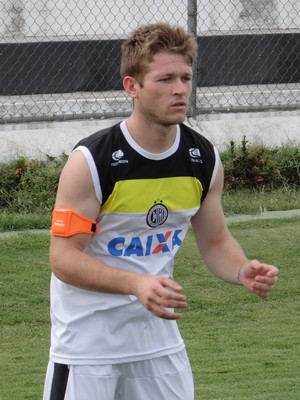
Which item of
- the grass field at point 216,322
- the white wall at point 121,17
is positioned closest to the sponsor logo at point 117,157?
the grass field at point 216,322

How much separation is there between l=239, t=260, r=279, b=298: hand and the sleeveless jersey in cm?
33

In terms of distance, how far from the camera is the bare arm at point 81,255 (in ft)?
12.7

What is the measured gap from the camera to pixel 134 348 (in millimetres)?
Answer: 4207

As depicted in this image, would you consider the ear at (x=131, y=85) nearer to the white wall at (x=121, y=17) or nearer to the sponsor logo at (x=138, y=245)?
the sponsor logo at (x=138, y=245)

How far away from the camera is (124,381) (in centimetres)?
427

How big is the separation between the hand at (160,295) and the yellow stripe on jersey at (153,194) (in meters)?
0.48

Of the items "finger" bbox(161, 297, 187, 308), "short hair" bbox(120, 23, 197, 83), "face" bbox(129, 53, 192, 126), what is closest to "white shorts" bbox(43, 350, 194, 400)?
"finger" bbox(161, 297, 187, 308)

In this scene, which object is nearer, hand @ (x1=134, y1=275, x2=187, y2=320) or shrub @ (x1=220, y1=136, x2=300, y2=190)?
hand @ (x1=134, y1=275, x2=187, y2=320)

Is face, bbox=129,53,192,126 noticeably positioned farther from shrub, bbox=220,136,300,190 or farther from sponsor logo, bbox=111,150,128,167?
shrub, bbox=220,136,300,190

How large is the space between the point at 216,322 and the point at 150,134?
13.9 feet

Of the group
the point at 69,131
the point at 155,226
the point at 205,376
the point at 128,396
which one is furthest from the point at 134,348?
the point at 69,131

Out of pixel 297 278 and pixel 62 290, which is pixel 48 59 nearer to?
pixel 297 278

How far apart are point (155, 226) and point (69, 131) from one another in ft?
22.5

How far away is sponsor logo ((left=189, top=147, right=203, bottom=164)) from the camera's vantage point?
433 cm
